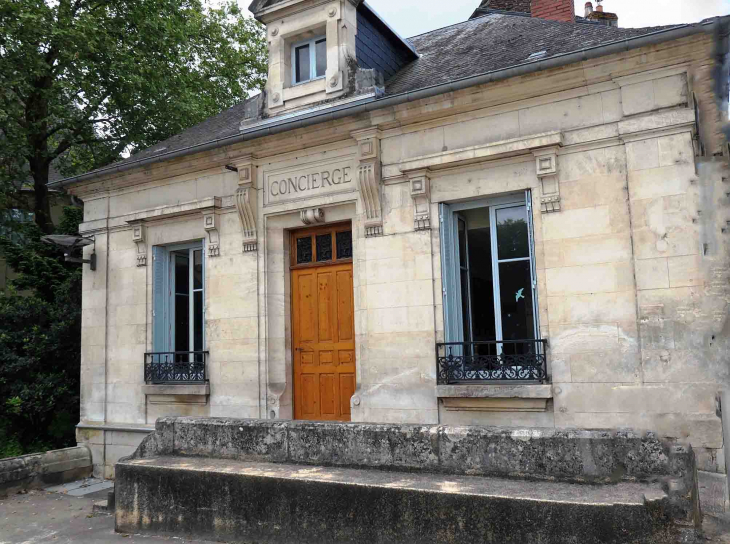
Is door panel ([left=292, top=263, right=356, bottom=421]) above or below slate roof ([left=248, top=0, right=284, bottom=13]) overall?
below

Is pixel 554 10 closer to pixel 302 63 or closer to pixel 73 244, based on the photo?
pixel 302 63

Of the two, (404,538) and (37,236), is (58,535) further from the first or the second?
(37,236)

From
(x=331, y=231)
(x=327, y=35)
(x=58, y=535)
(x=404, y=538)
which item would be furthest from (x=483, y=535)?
(x=327, y=35)

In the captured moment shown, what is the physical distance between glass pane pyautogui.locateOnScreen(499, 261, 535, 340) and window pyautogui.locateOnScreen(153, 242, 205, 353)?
4.51 meters

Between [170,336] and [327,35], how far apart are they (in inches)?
194

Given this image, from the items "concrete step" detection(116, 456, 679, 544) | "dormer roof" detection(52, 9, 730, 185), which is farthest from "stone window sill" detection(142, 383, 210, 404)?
"concrete step" detection(116, 456, 679, 544)

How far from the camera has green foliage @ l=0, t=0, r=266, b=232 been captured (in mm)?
11719

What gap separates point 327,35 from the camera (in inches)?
341

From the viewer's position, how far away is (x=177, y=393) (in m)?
8.98

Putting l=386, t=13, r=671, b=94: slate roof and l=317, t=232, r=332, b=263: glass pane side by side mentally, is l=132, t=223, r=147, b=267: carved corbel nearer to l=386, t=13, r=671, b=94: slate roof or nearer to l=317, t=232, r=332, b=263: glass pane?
l=317, t=232, r=332, b=263: glass pane

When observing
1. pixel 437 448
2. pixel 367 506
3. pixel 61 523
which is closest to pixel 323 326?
pixel 61 523

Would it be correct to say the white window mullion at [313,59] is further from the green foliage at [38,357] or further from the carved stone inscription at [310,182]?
the green foliage at [38,357]

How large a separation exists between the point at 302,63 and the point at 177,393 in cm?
498

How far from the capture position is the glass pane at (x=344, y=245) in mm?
8445
